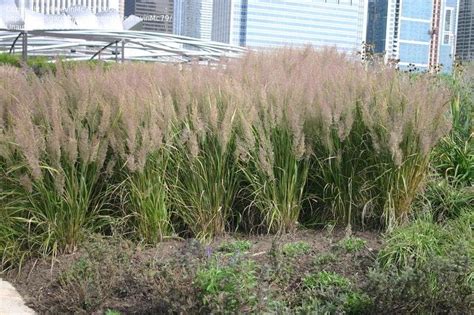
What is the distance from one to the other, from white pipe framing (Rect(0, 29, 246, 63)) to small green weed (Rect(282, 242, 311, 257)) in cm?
1550

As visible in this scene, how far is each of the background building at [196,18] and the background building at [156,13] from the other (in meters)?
14.6

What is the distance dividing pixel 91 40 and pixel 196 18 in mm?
13928

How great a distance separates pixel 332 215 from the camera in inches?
240

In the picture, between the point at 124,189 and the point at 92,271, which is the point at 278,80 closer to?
the point at 124,189

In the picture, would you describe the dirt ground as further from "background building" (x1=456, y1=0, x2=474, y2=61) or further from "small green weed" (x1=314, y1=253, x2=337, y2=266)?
"background building" (x1=456, y1=0, x2=474, y2=61)

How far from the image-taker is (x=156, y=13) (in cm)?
6412

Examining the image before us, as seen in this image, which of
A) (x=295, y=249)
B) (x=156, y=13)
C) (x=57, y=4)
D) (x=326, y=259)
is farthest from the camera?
(x=57, y=4)

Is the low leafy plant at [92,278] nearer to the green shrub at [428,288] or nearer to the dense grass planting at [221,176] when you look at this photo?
the dense grass planting at [221,176]

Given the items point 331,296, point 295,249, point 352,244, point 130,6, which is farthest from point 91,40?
point 130,6

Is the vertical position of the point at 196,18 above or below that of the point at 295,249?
above

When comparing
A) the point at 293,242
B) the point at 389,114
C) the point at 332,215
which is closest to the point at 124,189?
the point at 293,242

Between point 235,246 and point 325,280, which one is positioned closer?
point 325,280

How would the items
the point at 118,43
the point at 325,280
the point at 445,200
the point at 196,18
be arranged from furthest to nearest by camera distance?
the point at 196,18, the point at 118,43, the point at 445,200, the point at 325,280

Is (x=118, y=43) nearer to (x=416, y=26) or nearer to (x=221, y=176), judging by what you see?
(x=416, y=26)
